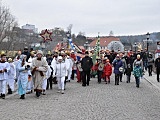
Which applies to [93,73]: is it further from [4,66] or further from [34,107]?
[34,107]

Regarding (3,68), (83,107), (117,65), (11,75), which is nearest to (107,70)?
(117,65)

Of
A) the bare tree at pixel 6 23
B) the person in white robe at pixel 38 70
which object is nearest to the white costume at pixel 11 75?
the person in white robe at pixel 38 70

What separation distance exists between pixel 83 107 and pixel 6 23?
59.5m

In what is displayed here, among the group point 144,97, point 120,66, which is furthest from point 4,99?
point 120,66

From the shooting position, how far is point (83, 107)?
11.9m

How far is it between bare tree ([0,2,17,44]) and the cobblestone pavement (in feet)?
175

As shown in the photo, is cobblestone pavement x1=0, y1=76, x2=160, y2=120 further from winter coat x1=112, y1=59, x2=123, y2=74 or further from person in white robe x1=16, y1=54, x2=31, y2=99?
winter coat x1=112, y1=59, x2=123, y2=74

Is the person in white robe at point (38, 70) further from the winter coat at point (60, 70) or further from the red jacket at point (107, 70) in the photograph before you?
Result: the red jacket at point (107, 70)

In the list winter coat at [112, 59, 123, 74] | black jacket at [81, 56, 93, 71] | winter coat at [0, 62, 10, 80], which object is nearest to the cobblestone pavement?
winter coat at [0, 62, 10, 80]

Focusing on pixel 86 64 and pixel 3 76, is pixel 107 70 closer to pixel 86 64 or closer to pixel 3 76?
pixel 86 64

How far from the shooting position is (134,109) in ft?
38.4

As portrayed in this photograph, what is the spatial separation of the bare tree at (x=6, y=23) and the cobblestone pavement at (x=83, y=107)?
175ft

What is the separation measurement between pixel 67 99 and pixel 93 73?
10.2 metres

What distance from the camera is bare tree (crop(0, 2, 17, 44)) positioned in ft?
219
